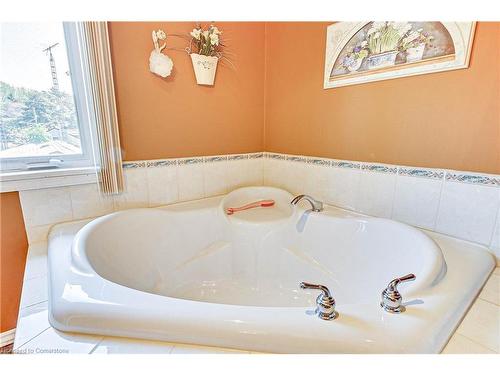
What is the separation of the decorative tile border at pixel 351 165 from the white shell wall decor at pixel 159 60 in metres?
0.51

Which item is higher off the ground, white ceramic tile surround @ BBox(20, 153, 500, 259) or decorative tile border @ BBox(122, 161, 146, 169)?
decorative tile border @ BBox(122, 161, 146, 169)

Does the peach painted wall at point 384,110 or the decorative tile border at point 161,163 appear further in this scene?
the decorative tile border at point 161,163

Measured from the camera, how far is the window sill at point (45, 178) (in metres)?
1.06

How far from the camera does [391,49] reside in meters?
1.12

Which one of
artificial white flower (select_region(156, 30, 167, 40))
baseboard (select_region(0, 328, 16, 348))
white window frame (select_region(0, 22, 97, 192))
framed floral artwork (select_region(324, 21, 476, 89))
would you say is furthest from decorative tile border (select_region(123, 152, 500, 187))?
baseboard (select_region(0, 328, 16, 348))

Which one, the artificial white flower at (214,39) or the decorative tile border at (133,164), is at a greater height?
the artificial white flower at (214,39)

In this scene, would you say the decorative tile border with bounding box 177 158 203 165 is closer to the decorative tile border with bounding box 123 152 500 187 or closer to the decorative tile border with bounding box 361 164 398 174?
the decorative tile border with bounding box 123 152 500 187

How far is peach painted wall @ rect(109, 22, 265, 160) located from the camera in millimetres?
1283

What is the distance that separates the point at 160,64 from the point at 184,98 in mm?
227

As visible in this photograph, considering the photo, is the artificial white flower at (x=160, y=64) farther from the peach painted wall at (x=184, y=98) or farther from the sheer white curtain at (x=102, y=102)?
the sheer white curtain at (x=102, y=102)

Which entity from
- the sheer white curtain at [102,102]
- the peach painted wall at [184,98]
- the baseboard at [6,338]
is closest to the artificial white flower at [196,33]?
the peach painted wall at [184,98]

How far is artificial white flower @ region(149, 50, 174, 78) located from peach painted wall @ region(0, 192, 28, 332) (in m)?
0.92

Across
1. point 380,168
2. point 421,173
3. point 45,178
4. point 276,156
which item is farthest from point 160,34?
point 421,173
